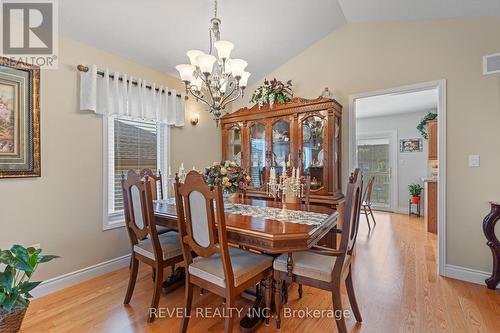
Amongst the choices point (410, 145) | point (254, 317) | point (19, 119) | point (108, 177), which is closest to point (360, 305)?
point (254, 317)

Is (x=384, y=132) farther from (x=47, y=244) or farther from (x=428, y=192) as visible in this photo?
(x=47, y=244)

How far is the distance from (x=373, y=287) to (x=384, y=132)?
4882 mm

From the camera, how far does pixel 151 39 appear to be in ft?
9.02

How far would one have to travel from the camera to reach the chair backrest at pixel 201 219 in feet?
4.86

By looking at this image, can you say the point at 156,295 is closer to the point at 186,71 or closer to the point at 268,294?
the point at 268,294

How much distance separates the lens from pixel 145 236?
206 centimetres

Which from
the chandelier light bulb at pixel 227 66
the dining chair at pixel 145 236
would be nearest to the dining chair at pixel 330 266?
the dining chair at pixel 145 236

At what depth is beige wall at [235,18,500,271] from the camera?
96.0 inches

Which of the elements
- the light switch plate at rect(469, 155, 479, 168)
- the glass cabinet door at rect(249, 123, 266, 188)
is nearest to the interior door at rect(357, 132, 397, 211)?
the light switch plate at rect(469, 155, 479, 168)

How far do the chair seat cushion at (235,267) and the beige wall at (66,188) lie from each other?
4.96 feet

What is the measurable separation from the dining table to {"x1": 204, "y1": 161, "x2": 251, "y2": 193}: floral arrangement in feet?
0.64

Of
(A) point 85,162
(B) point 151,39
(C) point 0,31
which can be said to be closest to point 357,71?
(B) point 151,39

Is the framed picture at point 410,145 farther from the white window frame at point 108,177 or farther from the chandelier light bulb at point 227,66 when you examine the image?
the white window frame at point 108,177

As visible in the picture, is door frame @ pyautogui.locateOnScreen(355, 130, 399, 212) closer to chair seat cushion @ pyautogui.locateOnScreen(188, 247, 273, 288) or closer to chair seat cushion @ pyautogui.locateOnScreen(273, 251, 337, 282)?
chair seat cushion @ pyautogui.locateOnScreen(273, 251, 337, 282)
